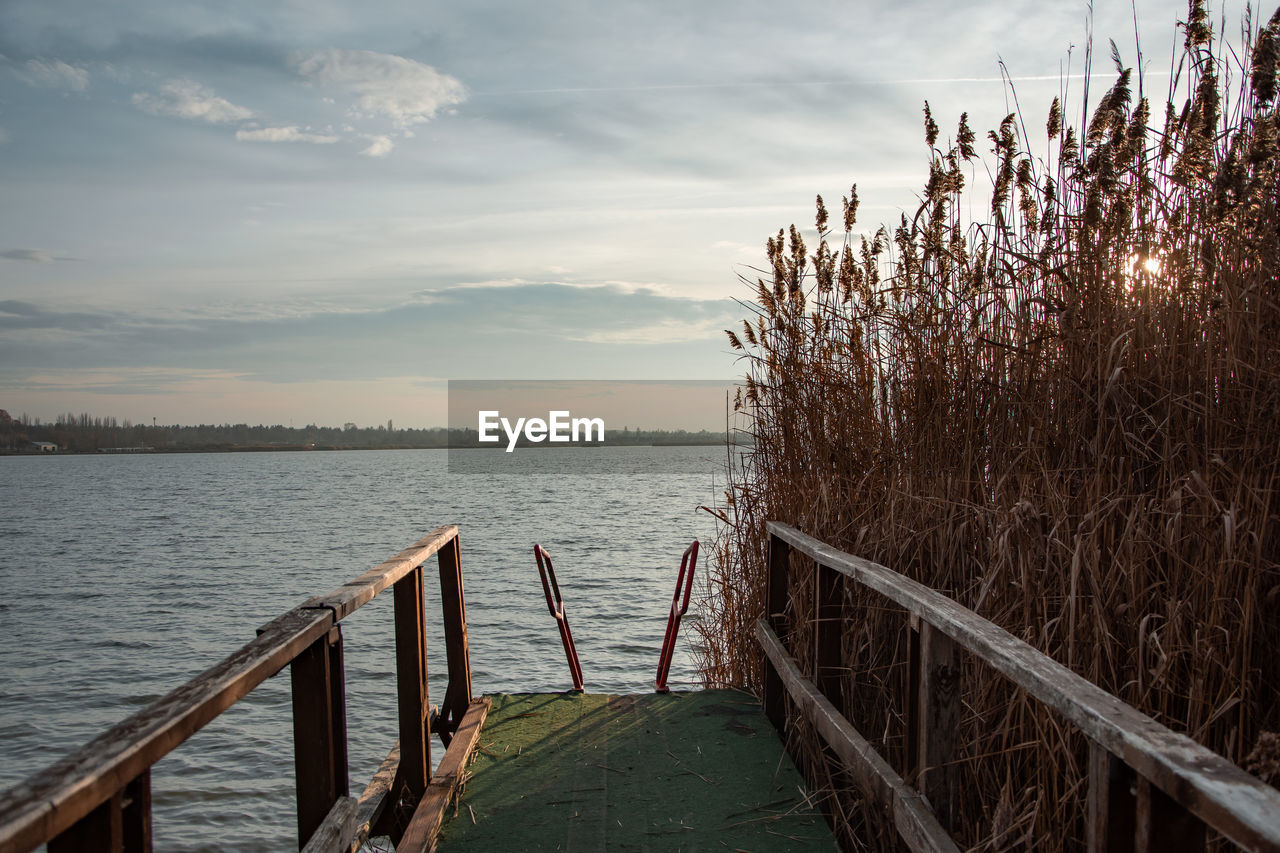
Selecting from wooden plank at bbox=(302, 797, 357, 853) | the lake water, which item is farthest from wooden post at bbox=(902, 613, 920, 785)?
the lake water

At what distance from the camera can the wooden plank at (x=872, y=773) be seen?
231 cm

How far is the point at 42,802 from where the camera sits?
1133 millimetres

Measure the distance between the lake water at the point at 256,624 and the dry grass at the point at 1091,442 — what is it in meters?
4.71

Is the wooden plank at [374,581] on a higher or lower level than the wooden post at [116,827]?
higher

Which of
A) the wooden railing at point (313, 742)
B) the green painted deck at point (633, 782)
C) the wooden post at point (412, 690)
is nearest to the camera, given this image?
the wooden railing at point (313, 742)

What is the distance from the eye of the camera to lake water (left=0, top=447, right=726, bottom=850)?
8711mm

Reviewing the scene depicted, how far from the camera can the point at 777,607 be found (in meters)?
4.48

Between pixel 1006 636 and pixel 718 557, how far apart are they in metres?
3.91

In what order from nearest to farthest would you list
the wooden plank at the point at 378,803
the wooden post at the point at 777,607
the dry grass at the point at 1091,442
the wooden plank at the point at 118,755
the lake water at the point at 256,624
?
the wooden plank at the point at 118,755 → the dry grass at the point at 1091,442 → the wooden plank at the point at 378,803 → the wooden post at the point at 777,607 → the lake water at the point at 256,624

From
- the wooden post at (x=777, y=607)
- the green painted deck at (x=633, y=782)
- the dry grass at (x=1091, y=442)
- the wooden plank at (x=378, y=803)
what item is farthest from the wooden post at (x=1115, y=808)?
the wooden post at (x=777, y=607)

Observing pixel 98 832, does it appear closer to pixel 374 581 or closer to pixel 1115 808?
pixel 1115 808

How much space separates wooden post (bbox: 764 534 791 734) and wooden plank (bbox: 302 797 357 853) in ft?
7.88

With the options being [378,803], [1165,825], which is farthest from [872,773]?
[378,803]

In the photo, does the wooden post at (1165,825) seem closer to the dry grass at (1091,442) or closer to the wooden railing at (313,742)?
the dry grass at (1091,442)
